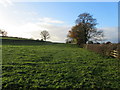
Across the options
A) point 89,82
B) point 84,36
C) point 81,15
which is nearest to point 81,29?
point 84,36

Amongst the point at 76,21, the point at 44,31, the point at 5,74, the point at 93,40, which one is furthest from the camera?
the point at 44,31

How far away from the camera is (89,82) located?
4715 millimetres

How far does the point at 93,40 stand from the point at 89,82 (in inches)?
1295

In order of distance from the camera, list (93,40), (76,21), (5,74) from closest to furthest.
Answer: (5,74) → (93,40) → (76,21)

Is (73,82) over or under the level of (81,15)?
under

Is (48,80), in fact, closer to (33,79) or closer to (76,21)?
(33,79)

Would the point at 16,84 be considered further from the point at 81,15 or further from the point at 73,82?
the point at 81,15

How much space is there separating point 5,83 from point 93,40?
34.2 m

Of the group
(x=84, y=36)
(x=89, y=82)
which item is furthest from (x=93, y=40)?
(x=89, y=82)

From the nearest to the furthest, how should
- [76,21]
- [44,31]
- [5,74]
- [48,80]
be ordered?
[48,80]
[5,74]
[76,21]
[44,31]

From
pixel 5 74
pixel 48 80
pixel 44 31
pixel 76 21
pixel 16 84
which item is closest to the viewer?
pixel 16 84

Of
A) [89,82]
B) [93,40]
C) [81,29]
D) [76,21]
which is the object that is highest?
[76,21]

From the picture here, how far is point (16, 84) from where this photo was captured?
444 cm

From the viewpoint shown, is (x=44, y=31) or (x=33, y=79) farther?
(x=44, y=31)
